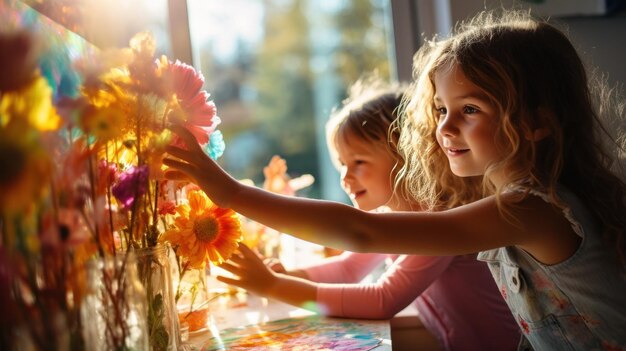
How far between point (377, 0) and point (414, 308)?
0.85m

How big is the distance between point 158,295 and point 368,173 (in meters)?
0.60

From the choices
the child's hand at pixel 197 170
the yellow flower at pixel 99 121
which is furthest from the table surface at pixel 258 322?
the yellow flower at pixel 99 121

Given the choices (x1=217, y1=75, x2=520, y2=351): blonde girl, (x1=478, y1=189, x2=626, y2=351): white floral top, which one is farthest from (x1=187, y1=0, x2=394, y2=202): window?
(x1=478, y1=189, x2=626, y2=351): white floral top

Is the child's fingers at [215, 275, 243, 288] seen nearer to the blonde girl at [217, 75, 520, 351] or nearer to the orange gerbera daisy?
the blonde girl at [217, 75, 520, 351]

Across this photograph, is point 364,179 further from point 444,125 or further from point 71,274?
point 71,274

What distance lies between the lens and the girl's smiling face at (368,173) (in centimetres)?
130

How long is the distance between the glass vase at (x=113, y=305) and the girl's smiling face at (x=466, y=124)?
548 millimetres

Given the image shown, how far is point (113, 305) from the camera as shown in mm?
645

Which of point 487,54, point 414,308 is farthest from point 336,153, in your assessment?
point 487,54

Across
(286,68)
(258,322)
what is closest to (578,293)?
(258,322)

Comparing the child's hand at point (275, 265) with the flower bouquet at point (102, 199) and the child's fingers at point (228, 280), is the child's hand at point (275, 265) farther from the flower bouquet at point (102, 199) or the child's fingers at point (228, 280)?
the flower bouquet at point (102, 199)

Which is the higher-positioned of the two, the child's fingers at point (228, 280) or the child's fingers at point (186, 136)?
the child's fingers at point (186, 136)

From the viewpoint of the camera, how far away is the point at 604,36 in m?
1.48

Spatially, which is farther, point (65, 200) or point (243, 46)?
point (243, 46)
